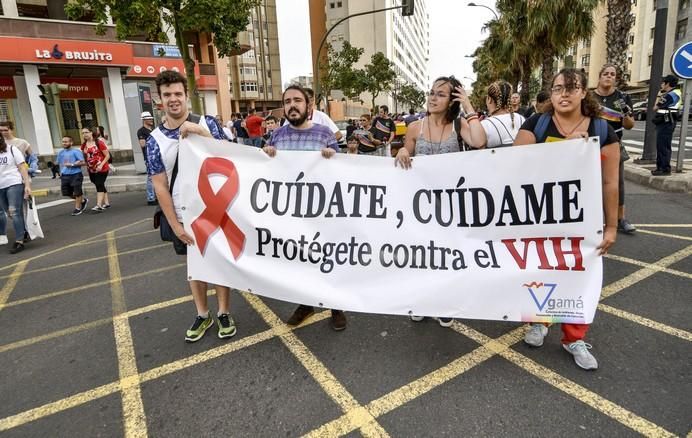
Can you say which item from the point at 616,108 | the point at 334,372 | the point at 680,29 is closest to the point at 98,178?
the point at 334,372

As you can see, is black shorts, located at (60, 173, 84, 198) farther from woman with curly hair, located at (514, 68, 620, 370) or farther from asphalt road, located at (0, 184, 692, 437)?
woman with curly hair, located at (514, 68, 620, 370)

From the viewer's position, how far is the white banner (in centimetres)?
259

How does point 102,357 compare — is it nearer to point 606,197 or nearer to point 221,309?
point 221,309

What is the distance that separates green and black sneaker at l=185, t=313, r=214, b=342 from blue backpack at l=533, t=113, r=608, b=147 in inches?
109

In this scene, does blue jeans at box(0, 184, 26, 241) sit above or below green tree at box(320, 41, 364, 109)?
below

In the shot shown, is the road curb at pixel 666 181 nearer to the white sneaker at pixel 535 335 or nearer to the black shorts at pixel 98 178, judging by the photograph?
the white sneaker at pixel 535 335

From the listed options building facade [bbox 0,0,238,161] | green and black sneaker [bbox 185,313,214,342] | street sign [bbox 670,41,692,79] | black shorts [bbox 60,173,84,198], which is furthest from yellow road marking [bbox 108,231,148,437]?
building facade [bbox 0,0,238,161]

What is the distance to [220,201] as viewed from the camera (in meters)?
3.10

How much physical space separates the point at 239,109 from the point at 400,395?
63.6 meters

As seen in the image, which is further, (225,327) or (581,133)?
(225,327)

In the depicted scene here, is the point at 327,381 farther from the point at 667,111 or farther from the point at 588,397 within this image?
the point at 667,111

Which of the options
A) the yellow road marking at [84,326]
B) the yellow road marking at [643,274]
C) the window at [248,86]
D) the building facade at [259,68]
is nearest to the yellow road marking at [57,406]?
the yellow road marking at [84,326]

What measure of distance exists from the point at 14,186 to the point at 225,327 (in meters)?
4.93

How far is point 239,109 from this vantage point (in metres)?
61.7
